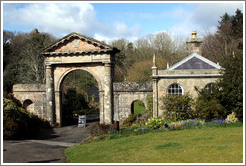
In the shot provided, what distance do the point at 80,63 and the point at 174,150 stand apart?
13.6 m

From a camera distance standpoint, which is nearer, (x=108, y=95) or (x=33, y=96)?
Answer: (x=108, y=95)

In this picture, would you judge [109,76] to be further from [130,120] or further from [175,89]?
[175,89]

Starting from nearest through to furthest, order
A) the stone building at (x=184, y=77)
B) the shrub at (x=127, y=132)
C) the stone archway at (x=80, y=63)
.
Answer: the shrub at (x=127, y=132) → the stone building at (x=184, y=77) → the stone archway at (x=80, y=63)

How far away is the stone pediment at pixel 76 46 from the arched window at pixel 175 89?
17.4 feet

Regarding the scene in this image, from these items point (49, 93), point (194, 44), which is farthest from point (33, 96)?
point (194, 44)

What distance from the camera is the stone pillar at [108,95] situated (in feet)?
72.5

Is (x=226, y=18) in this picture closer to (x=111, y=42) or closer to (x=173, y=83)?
(x=111, y=42)

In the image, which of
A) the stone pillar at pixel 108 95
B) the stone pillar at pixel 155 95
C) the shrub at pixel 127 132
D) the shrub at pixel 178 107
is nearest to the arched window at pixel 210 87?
the shrub at pixel 178 107

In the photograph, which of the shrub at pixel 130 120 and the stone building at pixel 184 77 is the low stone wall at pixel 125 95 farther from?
the stone building at pixel 184 77

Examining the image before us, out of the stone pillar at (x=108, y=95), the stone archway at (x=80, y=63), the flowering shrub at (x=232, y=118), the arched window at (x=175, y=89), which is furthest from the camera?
the stone pillar at (x=108, y=95)

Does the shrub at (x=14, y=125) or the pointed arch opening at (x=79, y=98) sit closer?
the shrub at (x=14, y=125)

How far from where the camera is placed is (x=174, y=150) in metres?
11.2

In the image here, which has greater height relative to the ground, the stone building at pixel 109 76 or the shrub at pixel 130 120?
the stone building at pixel 109 76

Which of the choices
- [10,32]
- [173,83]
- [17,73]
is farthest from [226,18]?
[10,32]
